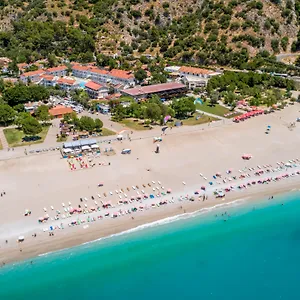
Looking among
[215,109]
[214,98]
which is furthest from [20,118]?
[214,98]

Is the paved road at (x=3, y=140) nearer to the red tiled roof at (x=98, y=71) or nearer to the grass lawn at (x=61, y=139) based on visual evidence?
the grass lawn at (x=61, y=139)

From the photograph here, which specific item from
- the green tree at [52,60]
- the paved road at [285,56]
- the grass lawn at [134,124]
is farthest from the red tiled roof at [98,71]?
the paved road at [285,56]

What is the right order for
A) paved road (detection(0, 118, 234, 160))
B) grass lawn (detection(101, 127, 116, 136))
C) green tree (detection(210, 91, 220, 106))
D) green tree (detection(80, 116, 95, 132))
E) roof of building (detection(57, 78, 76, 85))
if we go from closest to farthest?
paved road (detection(0, 118, 234, 160)) → green tree (detection(80, 116, 95, 132)) → grass lawn (detection(101, 127, 116, 136)) → green tree (detection(210, 91, 220, 106)) → roof of building (detection(57, 78, 76, 85))

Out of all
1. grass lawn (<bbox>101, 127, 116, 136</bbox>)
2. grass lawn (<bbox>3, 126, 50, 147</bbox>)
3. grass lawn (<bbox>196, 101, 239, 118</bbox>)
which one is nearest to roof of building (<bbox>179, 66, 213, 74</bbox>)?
grass lawn (<bbox>196, 101, 239, 118</bbox>)

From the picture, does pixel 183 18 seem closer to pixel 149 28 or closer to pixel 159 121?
pixel 149 28

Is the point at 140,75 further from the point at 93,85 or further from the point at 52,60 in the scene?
the point at 52,60

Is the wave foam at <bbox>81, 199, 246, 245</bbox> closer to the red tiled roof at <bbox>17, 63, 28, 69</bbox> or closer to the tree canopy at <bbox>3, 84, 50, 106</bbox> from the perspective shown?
the tree canopy at <bbox>3, 84, 50, 106</bbox>
